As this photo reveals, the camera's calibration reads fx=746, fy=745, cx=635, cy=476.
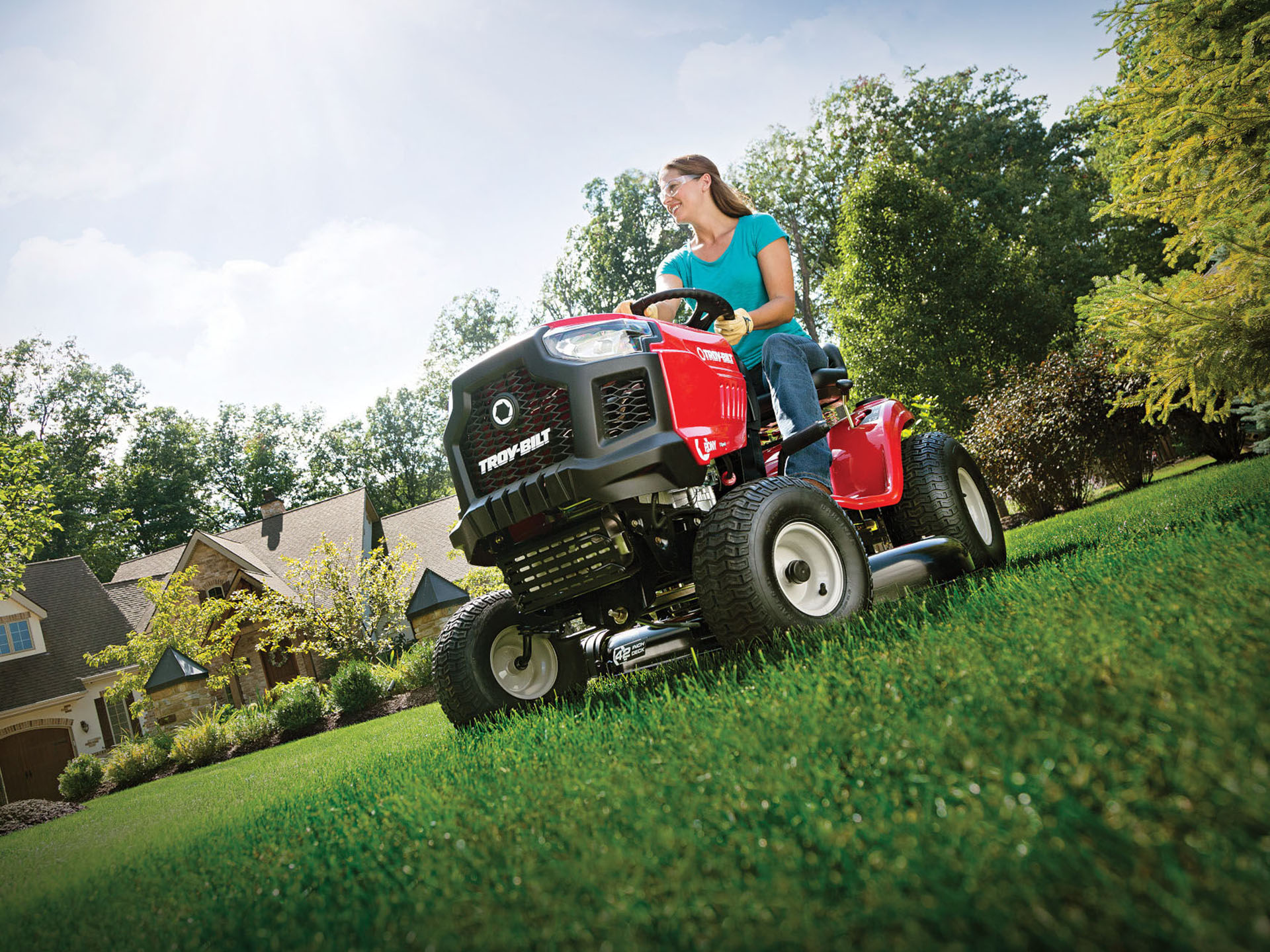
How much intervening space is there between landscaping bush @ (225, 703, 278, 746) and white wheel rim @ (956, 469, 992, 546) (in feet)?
49.0

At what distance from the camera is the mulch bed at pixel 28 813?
9.73 metres

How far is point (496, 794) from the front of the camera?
2076mm

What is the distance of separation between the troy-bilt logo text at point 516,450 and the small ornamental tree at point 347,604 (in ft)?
59.0

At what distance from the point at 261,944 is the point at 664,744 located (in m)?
0.99

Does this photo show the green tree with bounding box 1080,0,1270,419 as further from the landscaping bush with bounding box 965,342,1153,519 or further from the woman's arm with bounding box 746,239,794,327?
the landscaping bush with bounding box 965,342,1153,519

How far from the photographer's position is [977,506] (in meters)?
4.89

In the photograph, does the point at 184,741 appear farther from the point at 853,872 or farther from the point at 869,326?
the point at 869,326

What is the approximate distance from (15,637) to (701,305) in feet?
106

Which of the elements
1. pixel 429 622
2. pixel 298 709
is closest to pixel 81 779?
pixel 298 709

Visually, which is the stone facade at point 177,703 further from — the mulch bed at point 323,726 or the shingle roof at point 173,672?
the mulch bed at point 323,726

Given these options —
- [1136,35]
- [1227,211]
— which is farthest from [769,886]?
[1136,35]

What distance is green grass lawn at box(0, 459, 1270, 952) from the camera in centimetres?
96

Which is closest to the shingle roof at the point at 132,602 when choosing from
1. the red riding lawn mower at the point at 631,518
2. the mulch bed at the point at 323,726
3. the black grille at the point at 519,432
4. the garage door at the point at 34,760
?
the garage door at the point at 34,760

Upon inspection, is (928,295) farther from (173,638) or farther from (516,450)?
(173,638)
